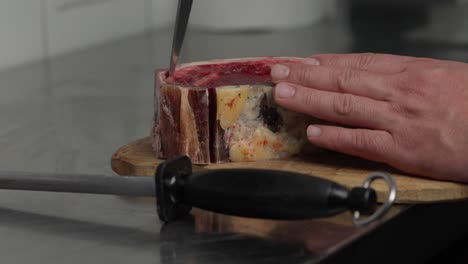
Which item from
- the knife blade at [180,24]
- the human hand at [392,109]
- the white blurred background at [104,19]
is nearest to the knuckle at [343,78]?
the human hand at [392,109]

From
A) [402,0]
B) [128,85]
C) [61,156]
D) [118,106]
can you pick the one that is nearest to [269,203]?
[61,156]

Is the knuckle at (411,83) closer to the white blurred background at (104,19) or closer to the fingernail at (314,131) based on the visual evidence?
the fingernail at (314,131)

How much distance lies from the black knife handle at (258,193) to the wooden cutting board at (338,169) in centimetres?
16

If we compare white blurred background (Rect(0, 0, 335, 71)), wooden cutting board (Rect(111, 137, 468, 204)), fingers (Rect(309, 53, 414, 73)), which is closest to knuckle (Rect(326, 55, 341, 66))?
fingers (Rect(309, 53, 414, 73))

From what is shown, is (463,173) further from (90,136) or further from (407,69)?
(90,136)

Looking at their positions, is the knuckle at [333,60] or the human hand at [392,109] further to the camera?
the knuckle at [333,60]

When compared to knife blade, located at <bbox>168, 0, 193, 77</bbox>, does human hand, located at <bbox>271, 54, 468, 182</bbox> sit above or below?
below

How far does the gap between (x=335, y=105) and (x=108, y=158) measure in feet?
1.04

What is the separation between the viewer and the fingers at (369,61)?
3.60 ft

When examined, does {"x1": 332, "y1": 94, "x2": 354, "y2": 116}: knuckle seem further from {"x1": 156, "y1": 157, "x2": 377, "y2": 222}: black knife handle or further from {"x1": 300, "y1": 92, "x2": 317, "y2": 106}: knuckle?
{"x1": 156, "y1": 157, "x2": 377, "y2": 222}: black knife handle

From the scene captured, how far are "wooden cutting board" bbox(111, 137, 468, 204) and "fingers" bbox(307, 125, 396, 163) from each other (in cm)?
2

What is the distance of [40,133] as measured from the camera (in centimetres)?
135

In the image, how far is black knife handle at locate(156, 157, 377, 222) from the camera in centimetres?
81

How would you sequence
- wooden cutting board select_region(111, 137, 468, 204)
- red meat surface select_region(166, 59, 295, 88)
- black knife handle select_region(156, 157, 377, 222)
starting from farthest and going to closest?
red meat surface select_region(166, 59, 295, 88) → wooden cutting board select_region(111, 137, 468, 204) → black knife handle select_region(156, 157, 377, 222)
